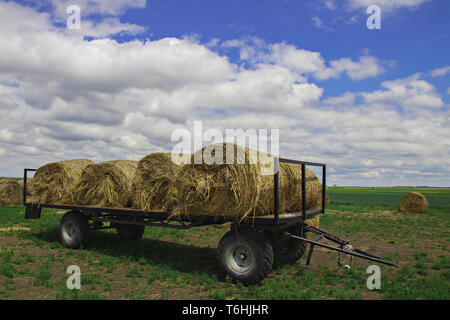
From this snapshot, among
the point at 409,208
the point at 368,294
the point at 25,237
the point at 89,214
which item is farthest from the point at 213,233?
the point at 409,208

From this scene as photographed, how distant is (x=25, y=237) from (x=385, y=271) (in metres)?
10.7

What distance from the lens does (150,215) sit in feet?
23.9

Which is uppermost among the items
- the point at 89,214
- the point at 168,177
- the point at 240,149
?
the point at 240,149

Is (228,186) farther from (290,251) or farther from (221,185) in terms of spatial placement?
(290,251)

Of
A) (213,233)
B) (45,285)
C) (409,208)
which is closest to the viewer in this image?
(45,285)

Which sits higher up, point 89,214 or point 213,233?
point 89,214

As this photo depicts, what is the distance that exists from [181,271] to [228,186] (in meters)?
2.34

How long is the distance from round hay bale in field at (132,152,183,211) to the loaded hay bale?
972 mm

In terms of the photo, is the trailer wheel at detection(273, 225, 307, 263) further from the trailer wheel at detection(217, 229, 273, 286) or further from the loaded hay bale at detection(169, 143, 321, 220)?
the trailer wheel at detection(217, 229, 273, 286)

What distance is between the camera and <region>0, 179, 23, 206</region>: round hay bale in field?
69.9 ft

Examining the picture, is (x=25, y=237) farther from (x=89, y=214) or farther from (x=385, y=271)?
(x=385, y=271)

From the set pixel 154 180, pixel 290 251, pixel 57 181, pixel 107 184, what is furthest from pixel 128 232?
pixel 290 251

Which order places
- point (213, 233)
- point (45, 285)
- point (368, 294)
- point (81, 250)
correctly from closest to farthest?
1. point (368, 294)
2. point (45, 285)
3. point (81, 250)
4. point (213, 233)
